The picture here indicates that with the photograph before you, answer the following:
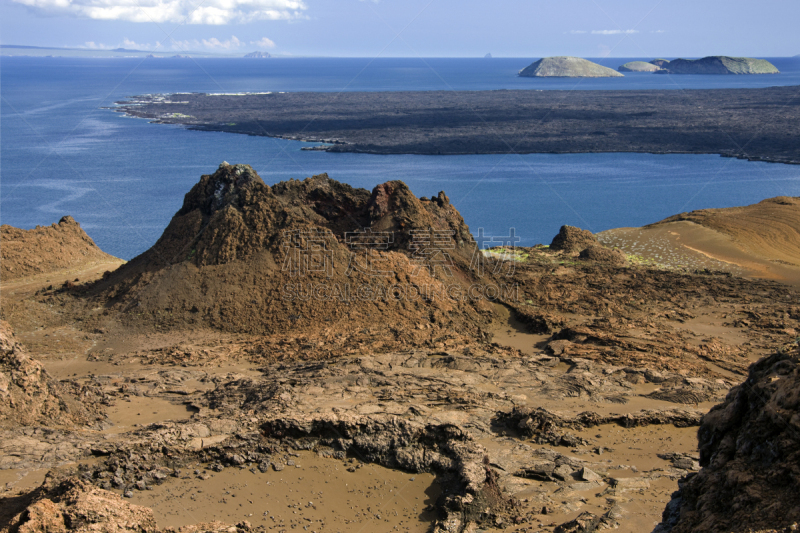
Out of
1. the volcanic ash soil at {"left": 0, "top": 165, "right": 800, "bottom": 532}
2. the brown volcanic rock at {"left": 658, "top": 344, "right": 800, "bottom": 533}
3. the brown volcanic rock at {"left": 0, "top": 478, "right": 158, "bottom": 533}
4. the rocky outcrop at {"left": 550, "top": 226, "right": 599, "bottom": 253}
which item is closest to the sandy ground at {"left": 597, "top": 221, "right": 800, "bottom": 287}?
the rocky outcrop at {"left": 550, "top": 226, "right": 599, "bottom": 253}

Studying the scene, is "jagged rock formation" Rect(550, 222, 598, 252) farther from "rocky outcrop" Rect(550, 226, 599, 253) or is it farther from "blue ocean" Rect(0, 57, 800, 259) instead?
"blue ocean" Rect(0, 57, 800, 259)

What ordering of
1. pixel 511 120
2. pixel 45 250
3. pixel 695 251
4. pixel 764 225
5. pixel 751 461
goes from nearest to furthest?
pixel 751 461 → pixel 45 250 → pixel 695 251 → pixel 764 225 → pixel 511 120

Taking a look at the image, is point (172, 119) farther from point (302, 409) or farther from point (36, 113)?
point (302, 409)

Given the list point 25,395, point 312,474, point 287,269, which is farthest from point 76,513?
point 287,269

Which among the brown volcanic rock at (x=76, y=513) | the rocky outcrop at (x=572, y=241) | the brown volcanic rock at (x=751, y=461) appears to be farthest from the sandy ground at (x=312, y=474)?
the rocky outcrop at (x=572, y=241)

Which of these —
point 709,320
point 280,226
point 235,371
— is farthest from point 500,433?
point 709,320

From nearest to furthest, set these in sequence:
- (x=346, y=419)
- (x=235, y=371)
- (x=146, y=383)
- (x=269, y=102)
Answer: (x=346, y=419), (x=146, y=383), (x=235, y=371), (x=269, y=102)

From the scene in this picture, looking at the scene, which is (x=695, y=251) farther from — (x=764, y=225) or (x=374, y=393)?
(x=374, y=393)
